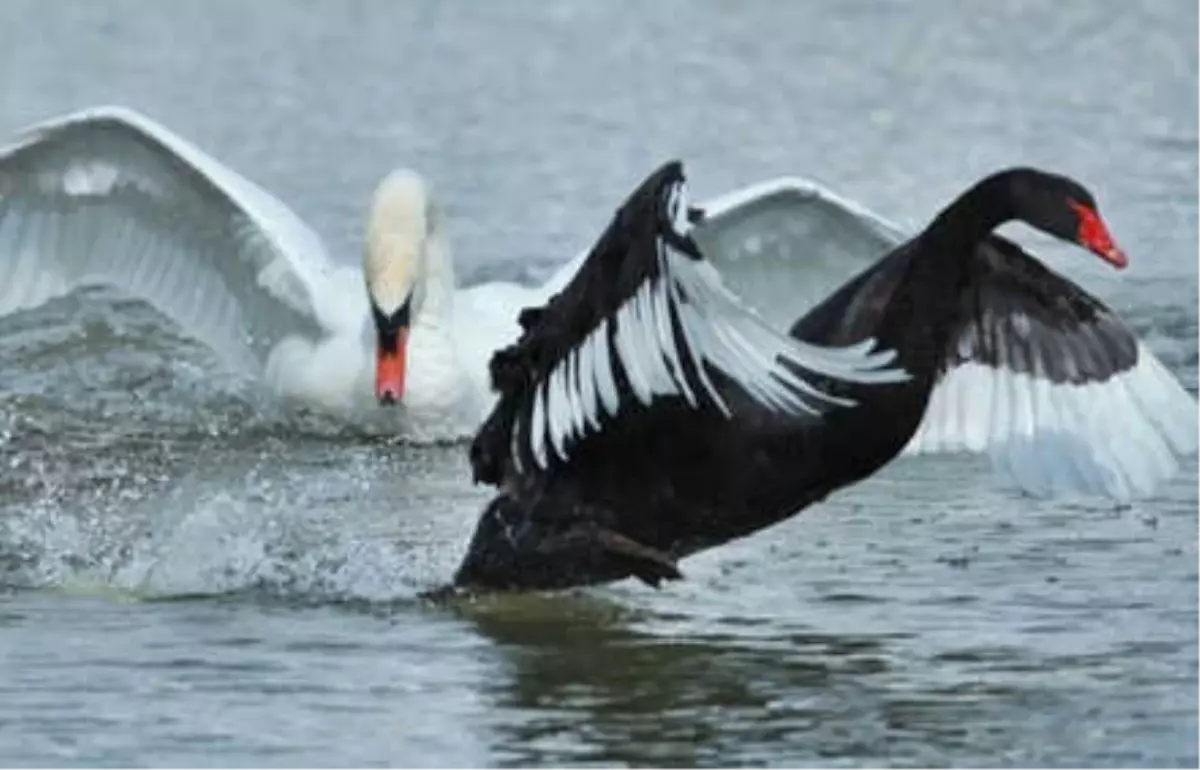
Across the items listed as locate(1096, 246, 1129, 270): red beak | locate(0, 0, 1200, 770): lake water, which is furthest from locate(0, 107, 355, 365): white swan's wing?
locate(1096, 246, 1129, 270): red beak

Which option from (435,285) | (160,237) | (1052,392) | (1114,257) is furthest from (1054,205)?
(160,237)

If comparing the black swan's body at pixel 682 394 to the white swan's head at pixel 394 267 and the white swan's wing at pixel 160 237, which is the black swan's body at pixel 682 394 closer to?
the white swan's head at pixel 394 267

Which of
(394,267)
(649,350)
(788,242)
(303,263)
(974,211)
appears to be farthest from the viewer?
(303,263)

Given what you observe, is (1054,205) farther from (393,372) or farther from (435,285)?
(435,285)

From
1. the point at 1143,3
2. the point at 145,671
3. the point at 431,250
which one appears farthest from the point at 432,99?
the point at 145,671

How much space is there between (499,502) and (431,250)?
3839mm

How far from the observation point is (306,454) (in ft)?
40.3

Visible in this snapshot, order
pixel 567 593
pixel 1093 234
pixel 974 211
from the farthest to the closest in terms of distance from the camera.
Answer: pixel 567 593 < pixel 974 211 < pixel 1093 234

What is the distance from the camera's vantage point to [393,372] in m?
12.5

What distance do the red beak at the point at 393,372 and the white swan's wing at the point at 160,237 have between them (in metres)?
0.50

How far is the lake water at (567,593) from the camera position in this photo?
803cm

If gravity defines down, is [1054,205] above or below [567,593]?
above

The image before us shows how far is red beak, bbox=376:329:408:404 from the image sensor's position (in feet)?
40.7

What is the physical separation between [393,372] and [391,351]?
109 mm
